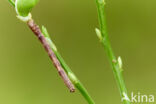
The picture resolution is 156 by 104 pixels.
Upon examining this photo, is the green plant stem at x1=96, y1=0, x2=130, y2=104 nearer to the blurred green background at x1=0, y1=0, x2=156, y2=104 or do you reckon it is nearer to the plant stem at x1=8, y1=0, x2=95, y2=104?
the plant stem at x1=8, y1=0, x2=95, y2=104

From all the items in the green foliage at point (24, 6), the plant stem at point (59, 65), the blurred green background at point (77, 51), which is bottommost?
the plant stem at point (59, 65)

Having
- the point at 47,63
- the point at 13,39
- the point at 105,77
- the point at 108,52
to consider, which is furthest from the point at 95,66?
the point at 108,52

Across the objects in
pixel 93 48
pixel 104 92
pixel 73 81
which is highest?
pixel 93 48

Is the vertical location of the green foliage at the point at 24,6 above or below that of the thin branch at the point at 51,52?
above

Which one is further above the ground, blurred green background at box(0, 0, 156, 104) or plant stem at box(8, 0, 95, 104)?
blurred green background at box(0, 0, 156, 104)

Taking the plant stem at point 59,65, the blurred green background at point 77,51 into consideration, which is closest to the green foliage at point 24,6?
the plant stem at point 59,65

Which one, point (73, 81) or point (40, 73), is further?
point (40, 73)

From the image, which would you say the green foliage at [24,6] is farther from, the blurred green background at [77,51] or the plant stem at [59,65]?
the blurred green background at [77,51]

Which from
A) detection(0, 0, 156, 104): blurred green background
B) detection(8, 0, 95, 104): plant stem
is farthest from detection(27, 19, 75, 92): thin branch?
detection(0, 0, 156, 104): blurred green background

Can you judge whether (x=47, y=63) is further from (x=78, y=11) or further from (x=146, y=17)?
(x=146, y=17)
